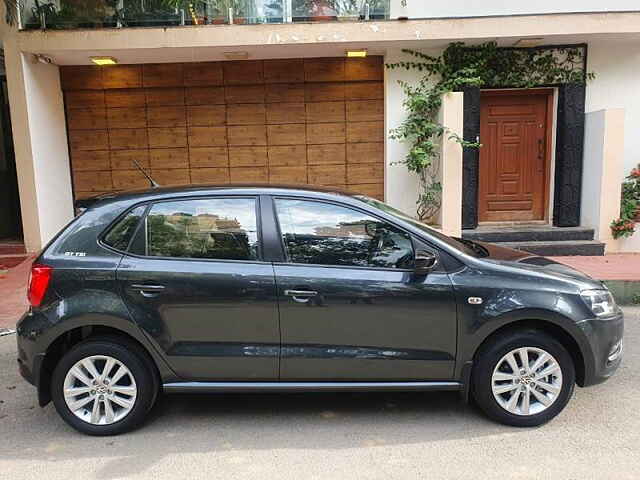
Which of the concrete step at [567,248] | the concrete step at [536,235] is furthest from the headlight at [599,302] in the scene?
the concrete step at [536,235]

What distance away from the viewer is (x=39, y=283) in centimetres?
363

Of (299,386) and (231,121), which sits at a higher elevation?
(231,121)

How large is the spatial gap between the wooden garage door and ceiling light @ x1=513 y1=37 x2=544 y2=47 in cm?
230

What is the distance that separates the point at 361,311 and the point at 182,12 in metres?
6.61

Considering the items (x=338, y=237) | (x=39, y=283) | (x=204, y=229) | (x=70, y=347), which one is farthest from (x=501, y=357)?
(x=39, y=283)

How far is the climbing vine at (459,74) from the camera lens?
897cm

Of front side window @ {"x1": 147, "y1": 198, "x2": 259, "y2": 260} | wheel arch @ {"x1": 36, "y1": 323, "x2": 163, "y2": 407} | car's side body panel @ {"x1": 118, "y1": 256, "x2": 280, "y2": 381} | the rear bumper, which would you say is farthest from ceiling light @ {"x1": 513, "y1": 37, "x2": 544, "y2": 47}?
the rear bumper

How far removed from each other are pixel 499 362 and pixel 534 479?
30.0 inches

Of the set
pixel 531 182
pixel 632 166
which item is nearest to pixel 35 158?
pixel 531 182

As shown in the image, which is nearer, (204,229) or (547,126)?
(204,229)

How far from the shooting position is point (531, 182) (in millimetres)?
9664

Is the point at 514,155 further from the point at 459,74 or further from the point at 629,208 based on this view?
the point at 629,208

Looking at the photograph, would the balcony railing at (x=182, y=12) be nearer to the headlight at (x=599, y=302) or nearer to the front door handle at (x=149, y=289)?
the front door handle at (x=149, y=289)

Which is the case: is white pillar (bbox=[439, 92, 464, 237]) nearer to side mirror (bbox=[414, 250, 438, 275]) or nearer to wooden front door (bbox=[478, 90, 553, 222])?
wooden front door (bbox=[478, 90, 553, 222])
